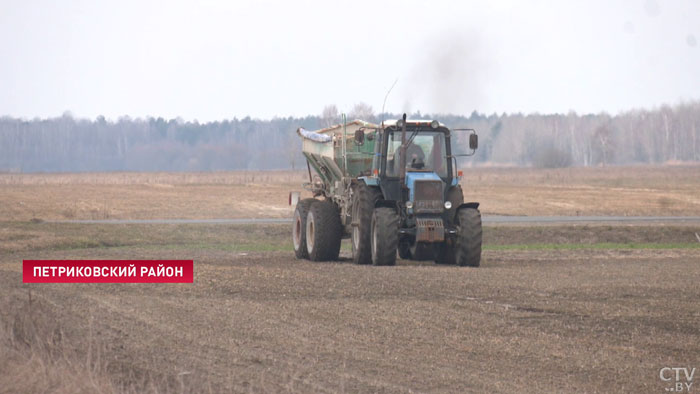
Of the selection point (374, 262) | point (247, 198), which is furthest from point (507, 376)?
point (247, 198)

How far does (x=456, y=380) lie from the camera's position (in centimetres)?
986

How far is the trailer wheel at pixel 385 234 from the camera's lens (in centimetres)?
2047

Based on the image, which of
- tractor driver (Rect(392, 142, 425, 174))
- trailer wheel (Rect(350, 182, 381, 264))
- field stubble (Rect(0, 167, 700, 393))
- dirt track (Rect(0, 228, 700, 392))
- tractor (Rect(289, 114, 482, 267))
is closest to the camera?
field stubble (Rect(0, 167, 700, 393))

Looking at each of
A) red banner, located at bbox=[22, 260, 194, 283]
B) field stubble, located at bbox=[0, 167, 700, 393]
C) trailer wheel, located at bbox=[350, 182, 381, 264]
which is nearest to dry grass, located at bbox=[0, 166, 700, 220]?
field stubble, located at bbox=[0, 167, 700, 393]

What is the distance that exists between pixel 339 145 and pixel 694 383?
580 inches

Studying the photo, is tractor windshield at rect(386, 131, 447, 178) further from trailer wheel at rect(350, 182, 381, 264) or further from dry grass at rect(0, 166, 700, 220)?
dry grass at rect(0, 166, 700, 220)

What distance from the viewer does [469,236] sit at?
824 inches

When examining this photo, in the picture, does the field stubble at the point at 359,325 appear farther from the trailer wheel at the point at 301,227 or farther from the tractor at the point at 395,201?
the tractor at the point at 395,201

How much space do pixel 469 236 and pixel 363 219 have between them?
7.72 ft

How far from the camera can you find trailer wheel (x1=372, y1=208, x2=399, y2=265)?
67.2 ft

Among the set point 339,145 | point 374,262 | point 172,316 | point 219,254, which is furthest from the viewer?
point 219,254

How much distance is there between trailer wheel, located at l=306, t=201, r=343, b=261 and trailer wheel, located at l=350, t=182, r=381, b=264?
151 cm

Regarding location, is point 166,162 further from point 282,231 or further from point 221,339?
point 221,339

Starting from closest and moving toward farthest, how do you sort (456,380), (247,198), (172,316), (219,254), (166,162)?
1. (456,380)
2. (172,316)
3. (219,254)
4. (247,198)
5. (166,162)
